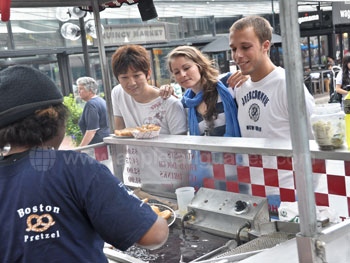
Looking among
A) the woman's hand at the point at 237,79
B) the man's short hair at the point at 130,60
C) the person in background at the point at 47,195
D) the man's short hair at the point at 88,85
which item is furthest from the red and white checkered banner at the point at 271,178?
the man's short hair at the point at 88,85

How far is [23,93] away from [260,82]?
1.55 metres

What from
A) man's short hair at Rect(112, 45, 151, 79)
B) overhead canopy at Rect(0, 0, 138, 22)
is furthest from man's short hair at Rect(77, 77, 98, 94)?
man's short hair at Rect(112, 45, 151, 79)

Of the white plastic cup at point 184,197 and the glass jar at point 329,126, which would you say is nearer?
the glass jar at point 329,126

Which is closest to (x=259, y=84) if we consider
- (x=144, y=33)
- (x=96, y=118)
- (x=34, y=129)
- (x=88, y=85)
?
(x=34, y=129)

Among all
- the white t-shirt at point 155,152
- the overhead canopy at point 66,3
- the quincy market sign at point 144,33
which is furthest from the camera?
the quincy market sign at point 144,33

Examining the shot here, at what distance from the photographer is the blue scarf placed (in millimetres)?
2643

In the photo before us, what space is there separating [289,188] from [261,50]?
2.66 ft

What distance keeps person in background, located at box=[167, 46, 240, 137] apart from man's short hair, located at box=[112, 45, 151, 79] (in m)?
0.18

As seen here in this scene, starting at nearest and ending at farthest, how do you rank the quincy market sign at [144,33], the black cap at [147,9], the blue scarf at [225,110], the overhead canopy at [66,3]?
the blue scarf at [225,110]
the overhead canopy at [66,3]
the black cap at [147,9]
the quincy market sign at [144,33]

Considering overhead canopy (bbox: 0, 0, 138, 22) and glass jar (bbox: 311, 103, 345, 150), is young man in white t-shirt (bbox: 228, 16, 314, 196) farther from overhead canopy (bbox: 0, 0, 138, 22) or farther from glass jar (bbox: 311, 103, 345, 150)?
overhead canopy (bbox: 0, 0, 138, 22)

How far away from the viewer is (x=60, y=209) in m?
1.21

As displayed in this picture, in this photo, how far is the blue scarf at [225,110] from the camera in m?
2.64

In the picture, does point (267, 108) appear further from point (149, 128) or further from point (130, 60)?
point (130, 60)

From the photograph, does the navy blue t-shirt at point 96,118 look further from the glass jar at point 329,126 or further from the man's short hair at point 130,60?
the glass jar at point 329,126
